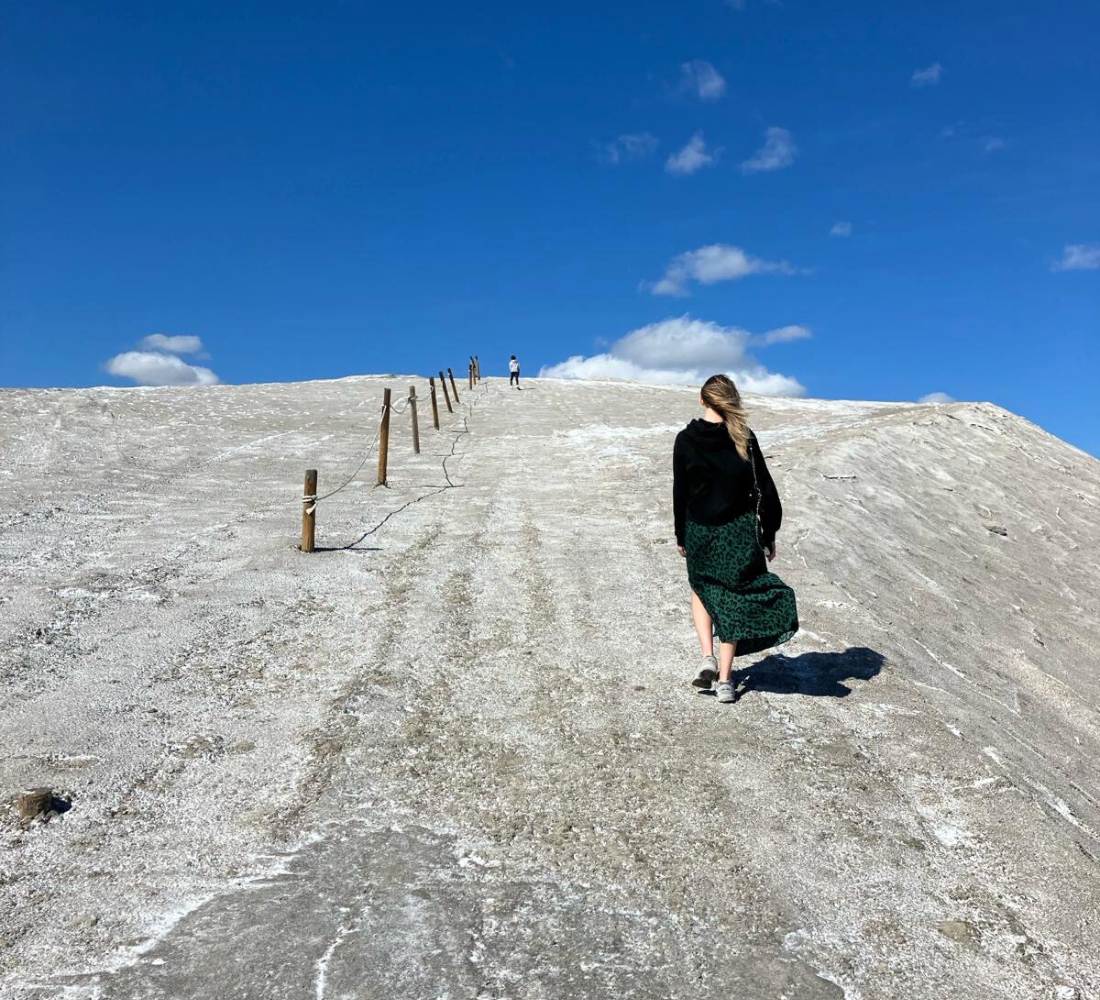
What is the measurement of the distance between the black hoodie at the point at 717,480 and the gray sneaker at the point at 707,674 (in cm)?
81

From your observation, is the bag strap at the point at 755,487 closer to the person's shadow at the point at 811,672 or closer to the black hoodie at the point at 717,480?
the black hoodie at the point at 717,480

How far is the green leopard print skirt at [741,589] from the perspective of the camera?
5383 millimetres

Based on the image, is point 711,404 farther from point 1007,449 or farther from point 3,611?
point 1007,449

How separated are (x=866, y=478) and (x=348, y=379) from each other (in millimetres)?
30660

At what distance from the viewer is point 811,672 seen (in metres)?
6.04

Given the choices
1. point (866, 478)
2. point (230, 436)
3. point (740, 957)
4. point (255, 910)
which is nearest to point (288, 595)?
point (255, 910)

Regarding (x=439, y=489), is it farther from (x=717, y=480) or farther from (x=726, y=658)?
(x=726, y=658)

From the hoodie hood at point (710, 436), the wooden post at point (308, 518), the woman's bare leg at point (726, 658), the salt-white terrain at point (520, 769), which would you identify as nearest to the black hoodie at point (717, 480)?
the hoodie hood at point (710, 436)

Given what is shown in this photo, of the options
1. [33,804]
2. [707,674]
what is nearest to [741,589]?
[707,674]

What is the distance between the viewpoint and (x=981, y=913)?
11.4 ft

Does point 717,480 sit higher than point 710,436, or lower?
lower

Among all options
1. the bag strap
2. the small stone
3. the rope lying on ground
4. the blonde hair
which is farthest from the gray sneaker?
the rope lying on ground

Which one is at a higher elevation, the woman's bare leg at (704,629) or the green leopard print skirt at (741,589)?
the green leopard print skirt at (741,589)

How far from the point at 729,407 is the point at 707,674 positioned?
1.65 m
